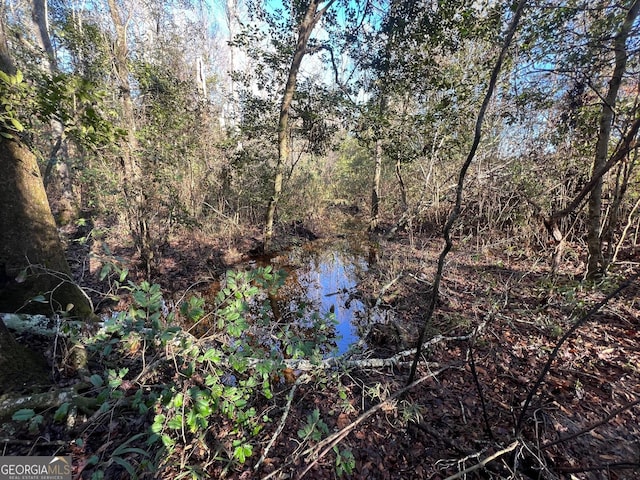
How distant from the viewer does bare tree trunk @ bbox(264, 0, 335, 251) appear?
659 centimetres

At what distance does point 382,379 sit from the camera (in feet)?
9.46

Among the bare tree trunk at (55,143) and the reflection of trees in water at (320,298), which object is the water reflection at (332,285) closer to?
the reflection of trees in water at (320,298)

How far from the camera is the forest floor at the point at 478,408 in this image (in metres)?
1.89

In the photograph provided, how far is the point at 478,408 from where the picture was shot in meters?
2.46

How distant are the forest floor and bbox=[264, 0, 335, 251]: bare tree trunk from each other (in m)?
4.34

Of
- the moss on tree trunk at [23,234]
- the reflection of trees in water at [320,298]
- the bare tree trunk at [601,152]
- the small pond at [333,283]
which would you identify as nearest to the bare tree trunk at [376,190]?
the small pond at [333,283]

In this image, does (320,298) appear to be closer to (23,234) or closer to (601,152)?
(23,234)

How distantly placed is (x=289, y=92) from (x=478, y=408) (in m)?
7.38

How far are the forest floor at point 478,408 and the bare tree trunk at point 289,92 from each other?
171 inches

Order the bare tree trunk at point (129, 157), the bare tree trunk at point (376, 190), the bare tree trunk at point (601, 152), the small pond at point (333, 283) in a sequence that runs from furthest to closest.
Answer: the bare tree trunk at point (376, 190) < the bare tree trunk at point (129, 157) < the small pond at point (333, 283) < the bare tree trunk at point (601, 152)

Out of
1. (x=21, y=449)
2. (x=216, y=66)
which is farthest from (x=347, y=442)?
(x=216, y=66)

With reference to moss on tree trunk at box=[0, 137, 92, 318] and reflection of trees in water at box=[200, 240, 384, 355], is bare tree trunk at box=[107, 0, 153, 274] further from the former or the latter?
reflection of trees in water at box=[200, 240, 384, 355]

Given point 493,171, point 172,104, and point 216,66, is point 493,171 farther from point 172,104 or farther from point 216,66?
point 216,66

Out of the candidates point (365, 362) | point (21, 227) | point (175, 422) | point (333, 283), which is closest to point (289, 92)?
point (333, 283)
